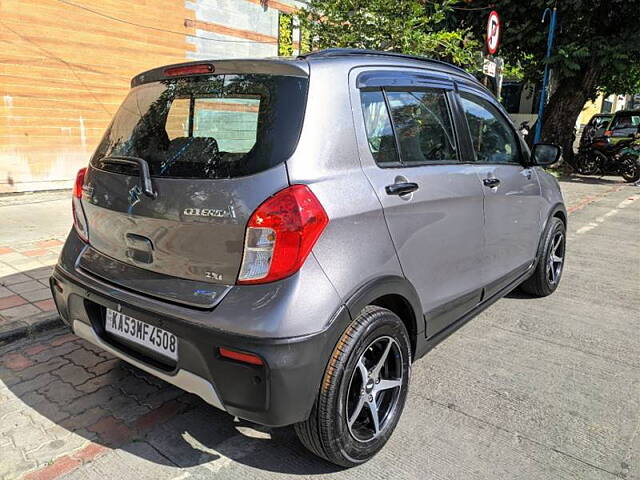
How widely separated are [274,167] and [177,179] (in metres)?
0.45

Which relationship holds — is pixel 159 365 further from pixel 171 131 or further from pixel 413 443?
pixel 413 443

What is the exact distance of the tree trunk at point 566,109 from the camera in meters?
13.0

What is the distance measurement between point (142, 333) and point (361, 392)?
1.01 m

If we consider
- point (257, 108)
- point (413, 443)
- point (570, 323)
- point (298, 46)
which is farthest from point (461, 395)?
point (298, 46)

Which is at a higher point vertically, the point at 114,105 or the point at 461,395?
the point at 114,105

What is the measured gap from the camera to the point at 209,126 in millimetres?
2434

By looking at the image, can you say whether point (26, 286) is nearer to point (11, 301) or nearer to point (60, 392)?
point (11, 301)

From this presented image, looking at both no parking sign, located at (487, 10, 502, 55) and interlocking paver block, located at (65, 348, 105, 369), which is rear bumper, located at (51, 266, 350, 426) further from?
no parking sign, located at (487, 10, 502, 55)

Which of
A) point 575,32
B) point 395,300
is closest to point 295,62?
point 395,300

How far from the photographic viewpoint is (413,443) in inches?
101

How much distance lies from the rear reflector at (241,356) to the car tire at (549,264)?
124 inches

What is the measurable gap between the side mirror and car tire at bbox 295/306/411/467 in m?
2.19

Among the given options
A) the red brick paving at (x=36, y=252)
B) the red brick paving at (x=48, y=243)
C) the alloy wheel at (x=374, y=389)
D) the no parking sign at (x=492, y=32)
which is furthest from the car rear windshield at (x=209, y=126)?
the no parking sign at (x=492, y=32)

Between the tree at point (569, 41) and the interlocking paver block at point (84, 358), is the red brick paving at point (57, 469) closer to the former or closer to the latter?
the interlocking paver block at point (84, 358)
